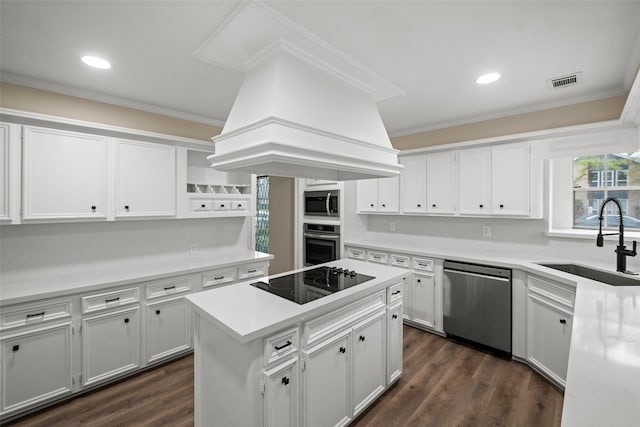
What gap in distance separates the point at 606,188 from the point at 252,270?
12.5 ft

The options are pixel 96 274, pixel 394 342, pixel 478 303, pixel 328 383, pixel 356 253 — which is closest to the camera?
pixel 328 383

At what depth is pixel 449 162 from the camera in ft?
11.8

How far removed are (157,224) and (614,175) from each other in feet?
15.6

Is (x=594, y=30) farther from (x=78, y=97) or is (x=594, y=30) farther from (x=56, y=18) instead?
(x=78, y=97)

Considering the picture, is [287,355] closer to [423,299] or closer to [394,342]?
[394,342]

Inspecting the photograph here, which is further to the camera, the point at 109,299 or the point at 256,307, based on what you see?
the point at 109,299

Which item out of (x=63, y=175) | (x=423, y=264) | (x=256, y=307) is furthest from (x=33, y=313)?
(x=423, y=264)

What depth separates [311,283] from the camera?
7.27 ft

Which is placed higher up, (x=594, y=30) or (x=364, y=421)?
(x=594, y=30)

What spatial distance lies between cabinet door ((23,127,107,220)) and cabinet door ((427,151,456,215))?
3.56 metres

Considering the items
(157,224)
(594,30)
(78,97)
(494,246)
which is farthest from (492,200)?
(78,97)

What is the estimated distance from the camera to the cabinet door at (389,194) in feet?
13.5

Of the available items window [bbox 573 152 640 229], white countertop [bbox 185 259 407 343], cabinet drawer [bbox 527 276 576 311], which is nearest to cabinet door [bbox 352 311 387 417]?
white countertop [bbox 185 259 407 343]

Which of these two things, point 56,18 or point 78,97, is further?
point 78,97
